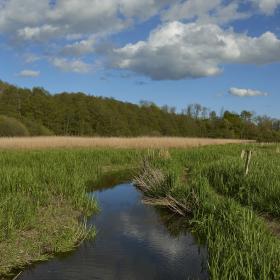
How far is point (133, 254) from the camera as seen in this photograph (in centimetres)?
707

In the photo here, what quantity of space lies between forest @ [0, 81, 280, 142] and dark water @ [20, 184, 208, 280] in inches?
1288

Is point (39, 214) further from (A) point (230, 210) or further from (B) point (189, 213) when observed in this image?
(A) point (230, 210)

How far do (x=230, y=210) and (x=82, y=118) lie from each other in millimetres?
48516

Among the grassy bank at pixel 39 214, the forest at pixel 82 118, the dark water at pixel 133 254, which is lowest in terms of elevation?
the dark water at pixel 133 254

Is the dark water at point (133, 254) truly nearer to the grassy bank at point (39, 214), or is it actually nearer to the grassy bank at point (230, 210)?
the grassy bank at point (39, 214)

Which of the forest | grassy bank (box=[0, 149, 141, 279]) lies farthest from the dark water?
the forest

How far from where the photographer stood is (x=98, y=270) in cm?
626

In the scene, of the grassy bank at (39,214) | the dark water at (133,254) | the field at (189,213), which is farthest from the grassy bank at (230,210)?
the grassy bank at (39,214)

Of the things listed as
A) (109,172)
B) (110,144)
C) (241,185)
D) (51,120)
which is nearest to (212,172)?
(241,185)

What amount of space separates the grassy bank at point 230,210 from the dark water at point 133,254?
0.39m

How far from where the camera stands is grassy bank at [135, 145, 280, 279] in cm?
525

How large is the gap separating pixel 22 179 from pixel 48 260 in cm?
421

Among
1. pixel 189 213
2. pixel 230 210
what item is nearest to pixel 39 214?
pixel 189 213

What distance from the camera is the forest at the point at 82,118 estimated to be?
1909 inches
